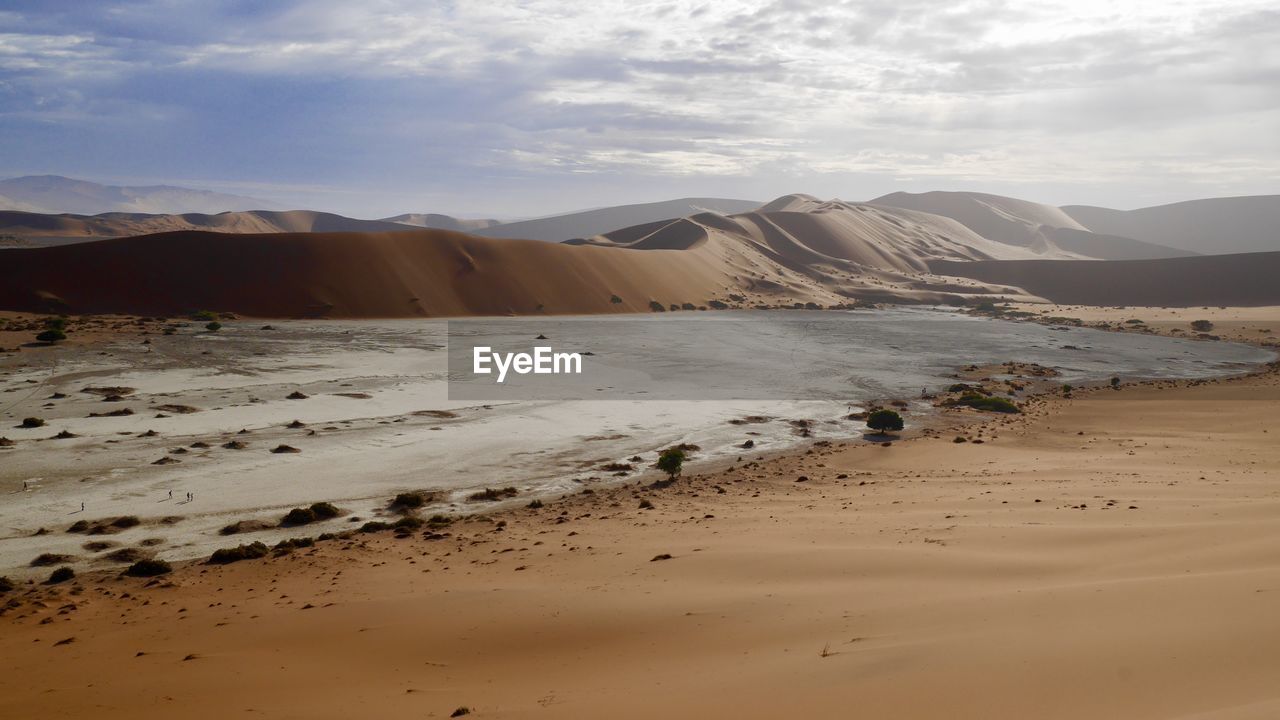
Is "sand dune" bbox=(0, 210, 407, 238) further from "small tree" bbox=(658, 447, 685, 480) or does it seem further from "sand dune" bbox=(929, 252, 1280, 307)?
"small tree" bbox=(658, 447, 685, 480)

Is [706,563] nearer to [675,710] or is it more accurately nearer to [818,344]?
[675,710]

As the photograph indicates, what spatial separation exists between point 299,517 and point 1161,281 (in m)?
98.8

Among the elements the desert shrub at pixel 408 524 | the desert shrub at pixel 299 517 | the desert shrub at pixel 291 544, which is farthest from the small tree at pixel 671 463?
the desert shrub at pixel 291 544

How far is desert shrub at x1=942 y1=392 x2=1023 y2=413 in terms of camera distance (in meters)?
28.1

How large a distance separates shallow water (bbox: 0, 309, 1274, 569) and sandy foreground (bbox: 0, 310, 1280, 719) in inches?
131

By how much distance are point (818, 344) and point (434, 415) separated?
1051 inches

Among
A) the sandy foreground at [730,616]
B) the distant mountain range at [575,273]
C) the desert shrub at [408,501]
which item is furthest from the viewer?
the distant mountain range at [575,273]

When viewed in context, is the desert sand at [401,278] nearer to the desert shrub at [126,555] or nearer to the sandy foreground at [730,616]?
the desert shrub at [126,555]

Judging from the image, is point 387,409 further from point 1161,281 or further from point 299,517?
point 1161,281

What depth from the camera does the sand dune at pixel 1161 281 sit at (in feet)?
274

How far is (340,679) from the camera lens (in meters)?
7.87

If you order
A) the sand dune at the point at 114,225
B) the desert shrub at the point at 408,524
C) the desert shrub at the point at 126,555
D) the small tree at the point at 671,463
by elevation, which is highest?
the sand dune at the point at 114,225

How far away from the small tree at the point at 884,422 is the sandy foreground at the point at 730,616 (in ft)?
25.0

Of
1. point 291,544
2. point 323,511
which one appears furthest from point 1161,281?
point 291,544
